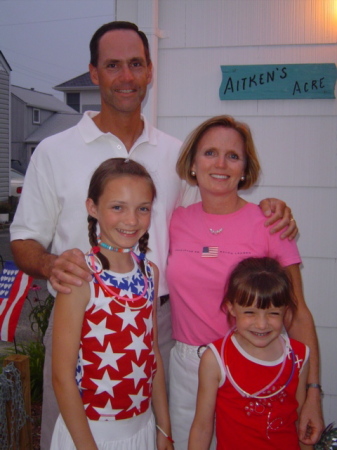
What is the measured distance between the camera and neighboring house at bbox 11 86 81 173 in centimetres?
2672

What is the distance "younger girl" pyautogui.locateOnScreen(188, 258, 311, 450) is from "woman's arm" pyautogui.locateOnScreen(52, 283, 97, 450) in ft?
1.24

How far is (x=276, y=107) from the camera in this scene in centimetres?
258

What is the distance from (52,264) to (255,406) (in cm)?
78

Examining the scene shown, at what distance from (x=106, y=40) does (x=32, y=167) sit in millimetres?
591

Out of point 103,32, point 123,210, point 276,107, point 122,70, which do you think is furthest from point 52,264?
point 276,107

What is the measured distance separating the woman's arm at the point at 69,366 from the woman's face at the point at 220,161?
2.15 ft

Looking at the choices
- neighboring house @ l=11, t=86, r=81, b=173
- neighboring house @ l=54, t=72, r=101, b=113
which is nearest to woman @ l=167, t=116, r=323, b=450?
neighboring house @ l=11, t=86, r=81, b=173

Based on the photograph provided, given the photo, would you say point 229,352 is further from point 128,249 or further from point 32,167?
point 32,167

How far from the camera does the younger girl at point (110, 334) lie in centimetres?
138

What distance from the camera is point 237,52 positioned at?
2.59 metres

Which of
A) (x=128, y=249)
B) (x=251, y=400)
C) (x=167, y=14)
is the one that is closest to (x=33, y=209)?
(x=128, y=249)

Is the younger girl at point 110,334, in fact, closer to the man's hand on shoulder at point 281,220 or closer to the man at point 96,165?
the man at point 96,165

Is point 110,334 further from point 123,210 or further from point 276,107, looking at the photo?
point 276,107

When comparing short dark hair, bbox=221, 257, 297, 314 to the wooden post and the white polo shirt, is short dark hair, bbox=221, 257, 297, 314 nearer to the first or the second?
the white polo shirt
